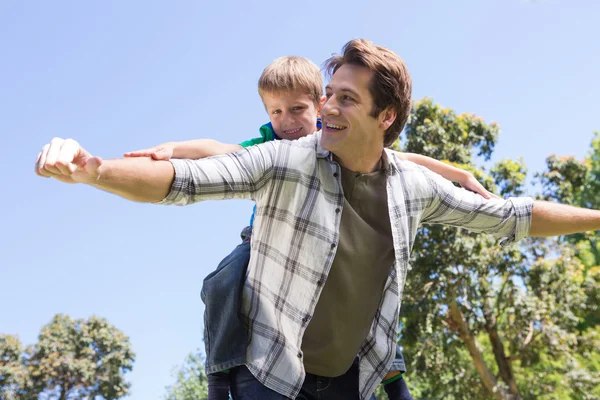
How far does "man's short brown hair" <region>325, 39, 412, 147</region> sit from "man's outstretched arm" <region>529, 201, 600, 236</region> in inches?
30.2

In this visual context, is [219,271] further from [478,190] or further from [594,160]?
[594,160]

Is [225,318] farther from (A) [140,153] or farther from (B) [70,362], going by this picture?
(B) [70,362]

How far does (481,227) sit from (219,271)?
1253mm

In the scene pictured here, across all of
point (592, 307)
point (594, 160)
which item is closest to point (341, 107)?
point (592, 307)

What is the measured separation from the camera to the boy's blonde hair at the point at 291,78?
131 inches

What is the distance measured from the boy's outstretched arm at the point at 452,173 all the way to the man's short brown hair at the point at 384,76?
0.28 metres

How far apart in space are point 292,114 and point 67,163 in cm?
181

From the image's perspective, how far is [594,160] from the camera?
98.4ft

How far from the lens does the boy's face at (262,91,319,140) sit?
334 cm

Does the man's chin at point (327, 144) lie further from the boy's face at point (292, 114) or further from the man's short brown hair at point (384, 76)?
the boy's face at point (292, 114)

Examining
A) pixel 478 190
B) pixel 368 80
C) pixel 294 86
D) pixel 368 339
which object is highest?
pixel 294 86

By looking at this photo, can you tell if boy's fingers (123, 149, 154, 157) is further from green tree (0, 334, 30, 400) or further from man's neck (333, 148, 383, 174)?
green tree (0, 334, 30, 400)

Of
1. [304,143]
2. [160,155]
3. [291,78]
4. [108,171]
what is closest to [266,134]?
[291,78]

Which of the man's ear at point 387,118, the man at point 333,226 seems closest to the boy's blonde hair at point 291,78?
the man at point 333,226
